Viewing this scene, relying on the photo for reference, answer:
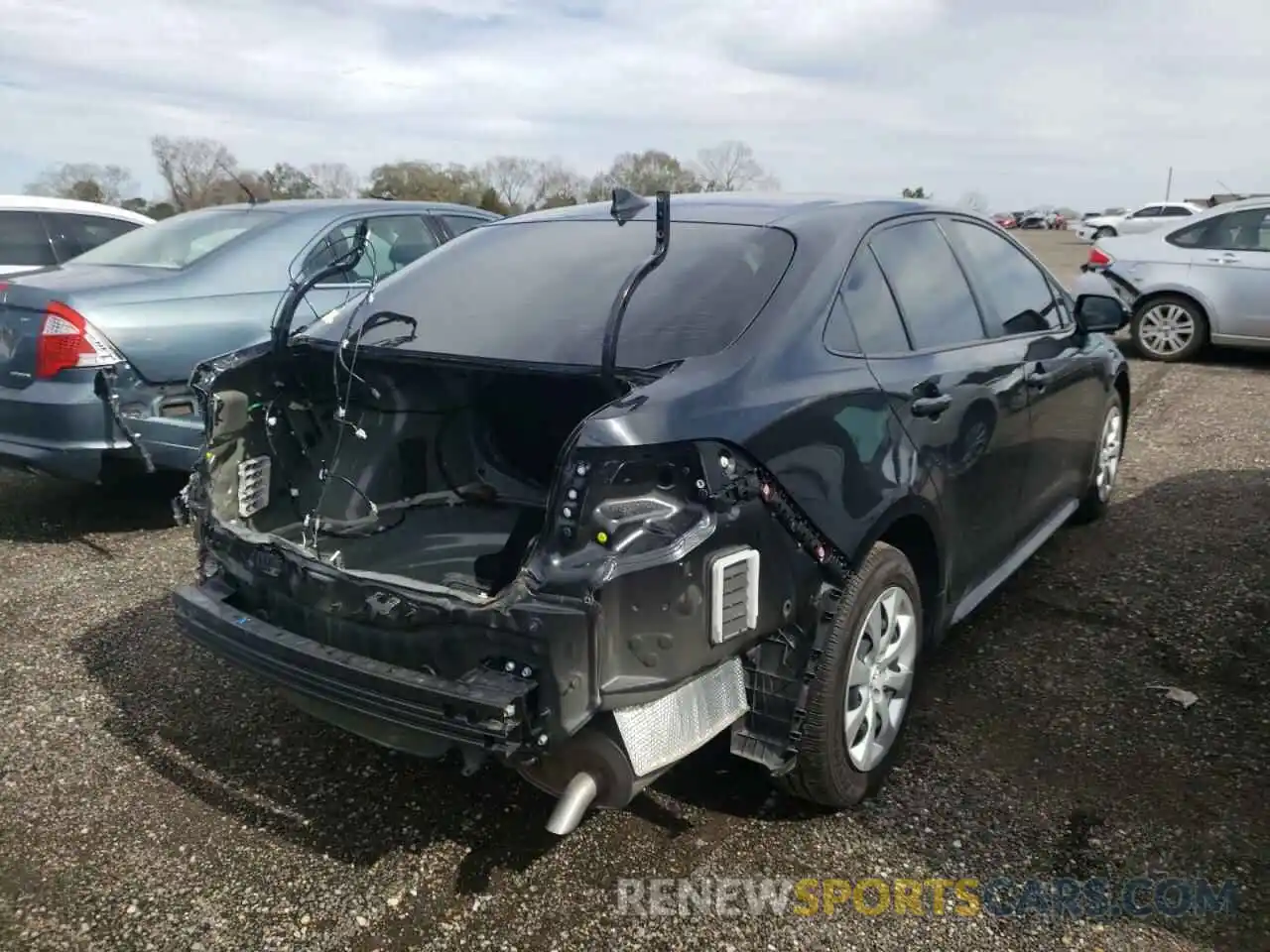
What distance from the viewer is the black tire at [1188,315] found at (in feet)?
31.5

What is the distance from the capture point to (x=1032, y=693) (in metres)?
3.46

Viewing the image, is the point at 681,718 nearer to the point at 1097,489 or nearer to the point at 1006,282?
the point at 1006,282

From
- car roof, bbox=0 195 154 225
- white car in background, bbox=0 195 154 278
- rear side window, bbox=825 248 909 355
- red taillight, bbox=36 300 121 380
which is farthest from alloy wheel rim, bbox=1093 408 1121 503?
car roof, bbox=0 195 154 225

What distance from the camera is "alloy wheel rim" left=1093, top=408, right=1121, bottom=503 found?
16.1 feet

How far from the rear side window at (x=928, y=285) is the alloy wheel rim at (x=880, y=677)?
32.6 inches

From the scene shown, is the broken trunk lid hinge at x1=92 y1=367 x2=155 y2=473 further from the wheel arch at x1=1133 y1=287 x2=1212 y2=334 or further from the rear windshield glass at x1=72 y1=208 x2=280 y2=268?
the wheel arch at x1=1133 y1=287 x2=1212 y2=334

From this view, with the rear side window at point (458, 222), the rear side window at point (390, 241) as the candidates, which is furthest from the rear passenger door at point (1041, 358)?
the rear side window at point (458, 222)

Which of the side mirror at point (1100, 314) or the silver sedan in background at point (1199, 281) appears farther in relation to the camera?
the silver sedan in background at point (1199, 281)

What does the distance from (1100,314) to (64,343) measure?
4.67 meters

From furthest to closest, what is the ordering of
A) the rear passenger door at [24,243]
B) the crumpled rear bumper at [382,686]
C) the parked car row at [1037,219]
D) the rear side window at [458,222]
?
the parked car row at [1037,219] → the rear passenger door at [24,243] → the rear side window at [458,222] → the crumpled rear bumper at [382,686]

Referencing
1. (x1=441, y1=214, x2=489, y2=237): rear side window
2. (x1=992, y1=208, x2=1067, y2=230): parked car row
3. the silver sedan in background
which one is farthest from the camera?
(x1=992, y1=208, x2=1067, y2=230): parked car row

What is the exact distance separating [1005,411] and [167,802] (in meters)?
2.92

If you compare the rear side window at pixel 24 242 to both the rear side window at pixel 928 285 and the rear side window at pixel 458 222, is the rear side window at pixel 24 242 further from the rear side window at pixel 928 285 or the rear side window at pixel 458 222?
the rear side window at pixel 928 285

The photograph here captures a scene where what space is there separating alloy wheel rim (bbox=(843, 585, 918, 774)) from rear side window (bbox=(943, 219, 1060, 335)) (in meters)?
1.31
